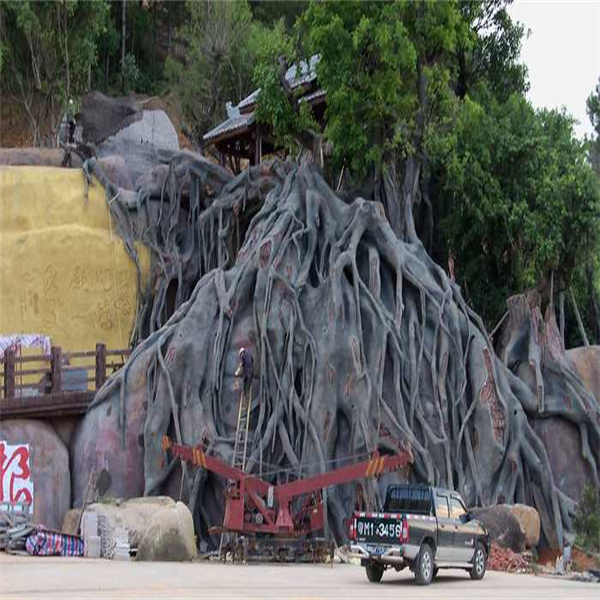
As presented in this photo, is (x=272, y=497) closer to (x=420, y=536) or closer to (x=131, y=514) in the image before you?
(x=131, y=514)

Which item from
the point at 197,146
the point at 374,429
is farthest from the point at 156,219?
the point at 197,146

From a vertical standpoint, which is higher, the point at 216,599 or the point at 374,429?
the point at 374,429

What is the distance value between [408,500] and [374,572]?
1.32 meters

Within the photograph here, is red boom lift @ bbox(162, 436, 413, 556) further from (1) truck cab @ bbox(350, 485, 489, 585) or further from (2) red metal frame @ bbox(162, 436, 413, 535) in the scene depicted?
(1) truck cab @ bbox(350, 485, 489, 585)

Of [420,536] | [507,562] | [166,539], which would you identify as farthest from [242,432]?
[420,536]

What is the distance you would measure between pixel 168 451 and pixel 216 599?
37.6 feet

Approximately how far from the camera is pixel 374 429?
22.1 meters

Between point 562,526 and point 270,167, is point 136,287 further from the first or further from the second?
point 562,526

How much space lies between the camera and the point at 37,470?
23672 mm

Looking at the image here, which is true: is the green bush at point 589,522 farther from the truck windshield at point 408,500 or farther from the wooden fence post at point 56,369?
the wooden fence post at point 56,369

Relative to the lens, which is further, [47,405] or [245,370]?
[47,405]

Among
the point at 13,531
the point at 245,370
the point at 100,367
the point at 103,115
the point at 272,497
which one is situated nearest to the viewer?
the point at 272,497

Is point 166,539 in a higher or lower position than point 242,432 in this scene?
lower

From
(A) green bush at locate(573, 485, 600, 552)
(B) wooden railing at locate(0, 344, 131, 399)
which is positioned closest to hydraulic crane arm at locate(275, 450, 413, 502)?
(A) green bush at locate(573, 485, 600, 552)
